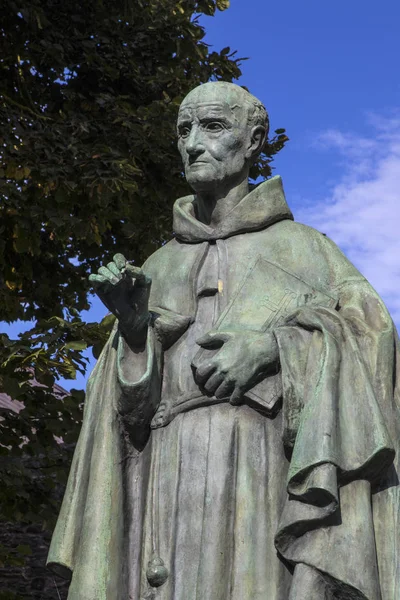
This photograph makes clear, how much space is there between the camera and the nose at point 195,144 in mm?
5996

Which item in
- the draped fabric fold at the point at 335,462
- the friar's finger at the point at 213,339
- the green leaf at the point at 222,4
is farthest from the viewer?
the green leaf at the point at 222,4

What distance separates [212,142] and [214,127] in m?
0.08

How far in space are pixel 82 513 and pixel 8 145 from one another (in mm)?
7882

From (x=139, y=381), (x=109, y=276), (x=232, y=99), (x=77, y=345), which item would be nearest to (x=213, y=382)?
(x=139, y=381)

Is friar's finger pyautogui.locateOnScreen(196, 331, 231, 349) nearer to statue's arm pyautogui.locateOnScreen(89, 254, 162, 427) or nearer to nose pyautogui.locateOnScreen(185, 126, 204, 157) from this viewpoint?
statue's arm pyautogui.locateOnScreen(89, 254, 162, 427)

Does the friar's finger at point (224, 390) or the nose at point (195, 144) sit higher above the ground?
the nose at point (195, 144)

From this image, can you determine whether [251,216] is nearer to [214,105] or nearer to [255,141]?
[255,141]

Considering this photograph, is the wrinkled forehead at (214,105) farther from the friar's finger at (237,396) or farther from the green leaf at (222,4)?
the green leaf at (222,4)

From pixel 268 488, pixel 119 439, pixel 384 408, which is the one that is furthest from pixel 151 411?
pixel 384 408

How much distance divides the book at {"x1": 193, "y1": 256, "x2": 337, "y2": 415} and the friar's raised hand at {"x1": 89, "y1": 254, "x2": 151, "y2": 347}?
0.29 m

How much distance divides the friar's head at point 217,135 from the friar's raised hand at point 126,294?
68 centimetres

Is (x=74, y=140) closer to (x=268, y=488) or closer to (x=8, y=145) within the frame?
(x=8, y=145)

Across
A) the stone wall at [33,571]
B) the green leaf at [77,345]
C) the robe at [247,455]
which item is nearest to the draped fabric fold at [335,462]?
the robe at [247,455]

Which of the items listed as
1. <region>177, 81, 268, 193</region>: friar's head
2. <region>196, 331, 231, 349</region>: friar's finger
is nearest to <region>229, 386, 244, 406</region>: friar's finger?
<region>196, 331, 231, 349</region>: friar's finger
